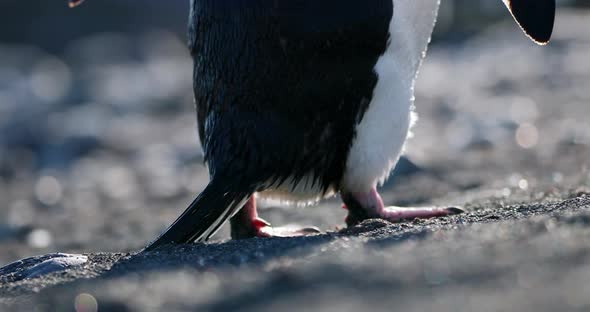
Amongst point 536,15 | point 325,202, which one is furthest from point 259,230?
point 325,202

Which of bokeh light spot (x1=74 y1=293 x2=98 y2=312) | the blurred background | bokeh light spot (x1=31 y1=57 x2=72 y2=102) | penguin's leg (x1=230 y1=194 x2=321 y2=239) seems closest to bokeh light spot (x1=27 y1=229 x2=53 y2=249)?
the blurred background

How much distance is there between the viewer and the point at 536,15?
3.82 meters

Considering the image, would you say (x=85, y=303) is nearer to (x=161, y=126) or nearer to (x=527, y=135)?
(x=527, y=135)

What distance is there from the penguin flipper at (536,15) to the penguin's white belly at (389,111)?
379 millimetres

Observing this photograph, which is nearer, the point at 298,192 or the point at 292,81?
the point at 292,81

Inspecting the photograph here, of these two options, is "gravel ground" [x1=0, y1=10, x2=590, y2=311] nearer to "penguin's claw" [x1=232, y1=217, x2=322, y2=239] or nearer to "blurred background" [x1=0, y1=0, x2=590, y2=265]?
"blurred background" [x1=0, y1=0, x2=590, y2=265]

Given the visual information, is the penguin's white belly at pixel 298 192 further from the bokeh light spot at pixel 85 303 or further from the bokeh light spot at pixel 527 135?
the bokeh light spot at pixel 527 135

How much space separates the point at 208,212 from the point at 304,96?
1.84 feet

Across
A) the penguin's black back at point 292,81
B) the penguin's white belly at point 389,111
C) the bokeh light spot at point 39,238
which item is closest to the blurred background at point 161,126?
the bokeh light spot at point 39,238

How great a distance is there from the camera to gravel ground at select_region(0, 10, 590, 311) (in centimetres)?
210

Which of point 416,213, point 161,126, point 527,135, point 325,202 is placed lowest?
point 161,126

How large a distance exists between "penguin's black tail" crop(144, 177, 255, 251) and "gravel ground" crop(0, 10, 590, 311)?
18 centimetres

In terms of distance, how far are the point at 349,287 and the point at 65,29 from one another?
16509 millimetres

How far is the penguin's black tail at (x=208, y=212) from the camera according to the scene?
325cm
